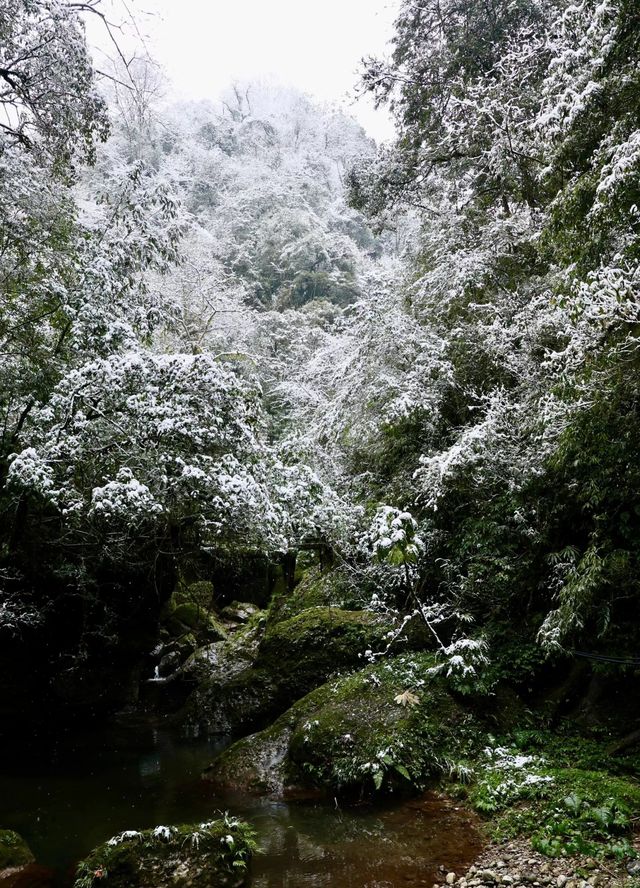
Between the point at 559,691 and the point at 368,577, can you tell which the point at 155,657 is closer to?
the point at 368,577

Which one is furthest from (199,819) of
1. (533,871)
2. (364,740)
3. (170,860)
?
(533,871)

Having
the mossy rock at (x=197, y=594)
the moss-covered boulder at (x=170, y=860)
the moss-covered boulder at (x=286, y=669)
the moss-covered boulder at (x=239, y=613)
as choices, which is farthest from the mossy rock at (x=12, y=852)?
the moss-covered boulder at (x=239, y=613)

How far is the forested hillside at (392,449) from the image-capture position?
5.51m

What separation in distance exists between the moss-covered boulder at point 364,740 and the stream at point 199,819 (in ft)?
0.90

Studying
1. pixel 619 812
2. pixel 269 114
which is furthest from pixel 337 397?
pixel 269 114

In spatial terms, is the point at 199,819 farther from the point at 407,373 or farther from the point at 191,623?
the point at 191,623

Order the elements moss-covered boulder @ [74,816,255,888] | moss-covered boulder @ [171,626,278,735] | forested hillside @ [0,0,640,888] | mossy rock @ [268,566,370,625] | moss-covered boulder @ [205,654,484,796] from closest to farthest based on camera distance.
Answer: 1. moss-covered boulder @ [74,816,255,888]
2. forested hillside @ [0,0,640,888]
3. moss-covered boulder @ [205,654,484,796]
4. moss-covered boulder @ [171,626,278,735]
5. mossy rock @ [268,566,370,625]

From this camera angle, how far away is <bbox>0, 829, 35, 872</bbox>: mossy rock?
4.76 metres

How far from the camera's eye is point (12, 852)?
486 cm

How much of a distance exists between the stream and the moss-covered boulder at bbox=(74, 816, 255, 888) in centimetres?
30

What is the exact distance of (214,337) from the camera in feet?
67.8

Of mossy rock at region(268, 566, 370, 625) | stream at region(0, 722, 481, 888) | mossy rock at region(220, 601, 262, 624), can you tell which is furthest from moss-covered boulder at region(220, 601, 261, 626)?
stream at region(0, 722, 481, 888)

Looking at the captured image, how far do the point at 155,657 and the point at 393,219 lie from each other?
1185cm

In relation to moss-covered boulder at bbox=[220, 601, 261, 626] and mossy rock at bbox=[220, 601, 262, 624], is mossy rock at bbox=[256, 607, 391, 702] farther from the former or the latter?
moss-covered boulder at bbox=[220, 601, 261, 626]
